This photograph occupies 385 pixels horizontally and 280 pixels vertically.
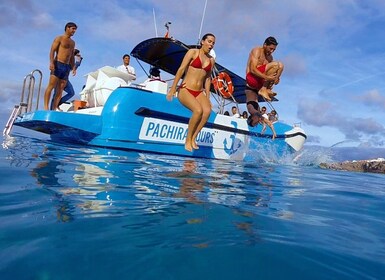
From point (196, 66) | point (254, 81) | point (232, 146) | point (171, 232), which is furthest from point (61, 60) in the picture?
point (171, 232)

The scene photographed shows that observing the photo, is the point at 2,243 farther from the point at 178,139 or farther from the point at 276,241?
the point at 178,139

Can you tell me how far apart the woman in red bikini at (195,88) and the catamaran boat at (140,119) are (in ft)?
3.75

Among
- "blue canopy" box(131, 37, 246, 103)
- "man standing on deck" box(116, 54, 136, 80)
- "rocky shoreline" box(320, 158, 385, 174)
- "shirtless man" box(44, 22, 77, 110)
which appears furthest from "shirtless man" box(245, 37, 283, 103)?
"rocky shoreline" box(320, 158, 385, 174)

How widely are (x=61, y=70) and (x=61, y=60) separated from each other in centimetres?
18

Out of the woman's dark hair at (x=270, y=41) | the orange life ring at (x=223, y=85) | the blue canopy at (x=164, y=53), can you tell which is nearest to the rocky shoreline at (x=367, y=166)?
the blue canopy at (x=164, y=53)

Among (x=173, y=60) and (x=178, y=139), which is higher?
(x=173, y=60)

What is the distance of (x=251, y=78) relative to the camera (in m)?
5.70

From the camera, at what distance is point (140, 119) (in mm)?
5910

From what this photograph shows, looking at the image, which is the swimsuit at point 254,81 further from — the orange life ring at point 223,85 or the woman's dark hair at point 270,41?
the orange life ring at point 223,85

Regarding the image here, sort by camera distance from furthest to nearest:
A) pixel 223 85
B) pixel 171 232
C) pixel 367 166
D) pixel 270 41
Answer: pixel 367 166 → pixel 223 85 → pixel 270 41 → pixel 171 232

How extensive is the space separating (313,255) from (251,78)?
15.5 feet

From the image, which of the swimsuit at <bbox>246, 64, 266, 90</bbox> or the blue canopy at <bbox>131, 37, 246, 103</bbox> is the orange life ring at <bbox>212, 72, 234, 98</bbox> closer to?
the blue canopy at <bbox>131, 37, 246, 103</bbox>

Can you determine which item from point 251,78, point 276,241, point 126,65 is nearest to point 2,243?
point 276,241

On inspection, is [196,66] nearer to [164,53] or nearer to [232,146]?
[232,146]
